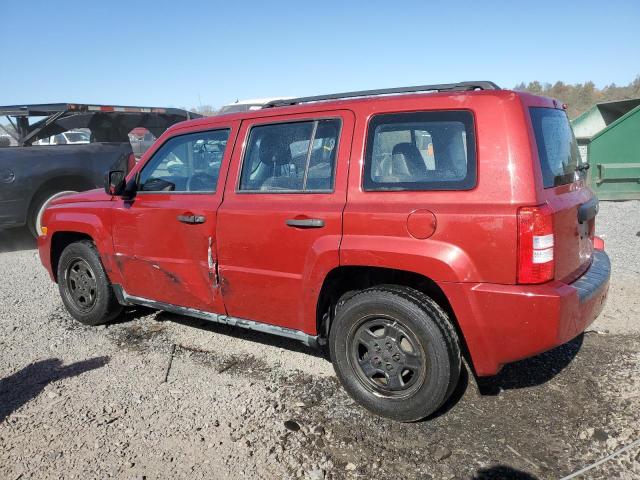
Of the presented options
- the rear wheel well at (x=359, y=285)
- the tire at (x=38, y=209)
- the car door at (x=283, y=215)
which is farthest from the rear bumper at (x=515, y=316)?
the tire at (x=38, y=209)

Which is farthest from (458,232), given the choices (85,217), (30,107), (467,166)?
(30,107)

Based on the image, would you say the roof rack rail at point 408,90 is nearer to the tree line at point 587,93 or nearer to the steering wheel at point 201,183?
the steering wheel at point 201,183

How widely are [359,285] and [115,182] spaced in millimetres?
2157

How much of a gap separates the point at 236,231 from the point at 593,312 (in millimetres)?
2168

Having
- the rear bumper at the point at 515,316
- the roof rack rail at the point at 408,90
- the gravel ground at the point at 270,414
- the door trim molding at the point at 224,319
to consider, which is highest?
the roof rack rail at the point at 408,90

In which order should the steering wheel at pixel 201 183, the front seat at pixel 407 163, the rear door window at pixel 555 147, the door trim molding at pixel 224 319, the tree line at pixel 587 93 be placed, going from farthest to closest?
the tree line at pixel 587 93 < the steering wheel at pixel 201 183 < the door trim molding at pixel 224 319 < the front seat at pixel 407 163 < the rear door window at pixel 555 147

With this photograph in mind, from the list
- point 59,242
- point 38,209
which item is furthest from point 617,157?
point 38,209

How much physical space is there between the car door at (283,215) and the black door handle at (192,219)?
167 millimetres

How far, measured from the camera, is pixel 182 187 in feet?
12.3

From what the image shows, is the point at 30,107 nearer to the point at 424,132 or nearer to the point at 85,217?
the point at 85,217

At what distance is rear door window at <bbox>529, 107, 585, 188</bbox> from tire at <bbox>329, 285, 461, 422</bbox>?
0.94 m

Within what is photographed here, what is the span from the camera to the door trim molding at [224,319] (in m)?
3.21

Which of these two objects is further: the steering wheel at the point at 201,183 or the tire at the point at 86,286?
the tire at the point at 86,286

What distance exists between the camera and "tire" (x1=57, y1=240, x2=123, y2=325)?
14.2 feet
